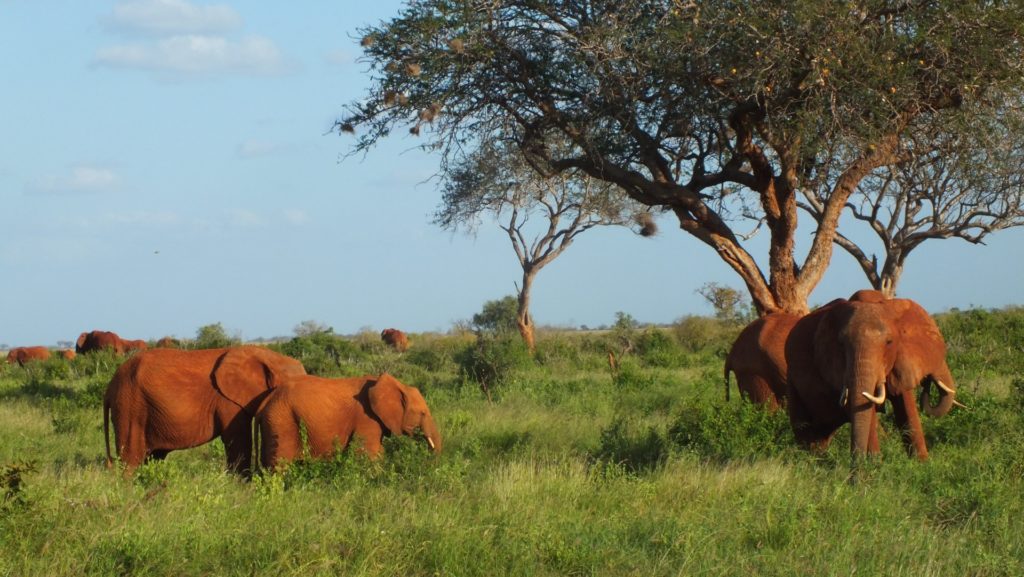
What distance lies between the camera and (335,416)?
32.8ft

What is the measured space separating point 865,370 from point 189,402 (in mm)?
5757

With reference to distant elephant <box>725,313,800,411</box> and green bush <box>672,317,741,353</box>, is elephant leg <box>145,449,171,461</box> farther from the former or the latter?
green bush <box>672,317,741,353</box>

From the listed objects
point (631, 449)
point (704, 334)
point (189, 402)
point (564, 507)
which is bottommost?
point (564, 507)

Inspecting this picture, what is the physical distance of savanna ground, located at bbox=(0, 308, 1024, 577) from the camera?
248 inches

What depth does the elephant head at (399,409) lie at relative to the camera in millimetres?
10031

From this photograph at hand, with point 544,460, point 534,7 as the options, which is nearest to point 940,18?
point 534,7

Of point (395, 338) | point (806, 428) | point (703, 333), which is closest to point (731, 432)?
point (806, 428)

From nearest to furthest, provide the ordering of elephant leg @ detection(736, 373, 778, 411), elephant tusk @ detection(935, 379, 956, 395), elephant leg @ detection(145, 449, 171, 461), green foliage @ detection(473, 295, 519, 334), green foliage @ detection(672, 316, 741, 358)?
1. elephant tusk @ detection(935, 379, 956, 395)
2. elephant leg @ detection(145, 449, 171, 461)
3. elephant leg @ detection(736, 373, 778, 411)
4. green foliage @ detection(672, 316, 741, 358)
5. green foliage @ detection(473, 295, 519, 334)

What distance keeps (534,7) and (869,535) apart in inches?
413

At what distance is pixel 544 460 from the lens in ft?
32.6

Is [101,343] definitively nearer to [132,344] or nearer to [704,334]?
[132,344]

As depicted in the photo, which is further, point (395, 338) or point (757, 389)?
point (395, 338)

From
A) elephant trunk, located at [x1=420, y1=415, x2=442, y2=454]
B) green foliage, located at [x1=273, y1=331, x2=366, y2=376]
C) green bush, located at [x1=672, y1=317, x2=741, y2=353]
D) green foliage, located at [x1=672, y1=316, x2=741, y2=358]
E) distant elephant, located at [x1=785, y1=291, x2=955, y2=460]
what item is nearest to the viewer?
distant elephant, located at [x1=785, y1=291, x2=955, y2=460]

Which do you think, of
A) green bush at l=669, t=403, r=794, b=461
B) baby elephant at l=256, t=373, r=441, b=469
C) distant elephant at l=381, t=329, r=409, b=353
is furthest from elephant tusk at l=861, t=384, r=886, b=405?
distant elephant at l=381, t=329, r=409, b=353
